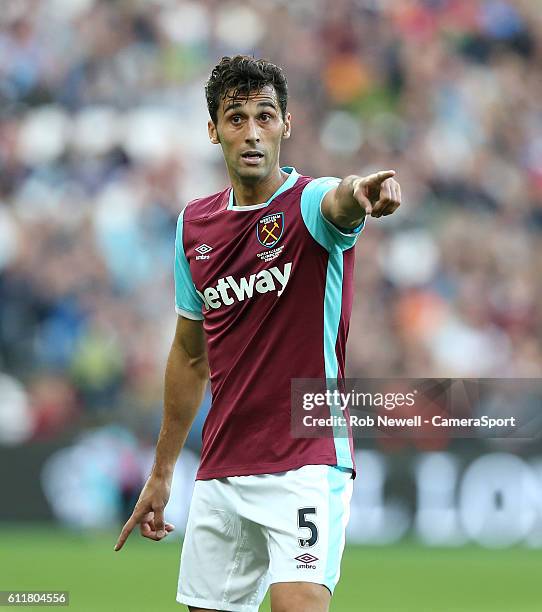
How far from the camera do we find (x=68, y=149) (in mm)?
13469

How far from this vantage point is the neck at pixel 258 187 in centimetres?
472

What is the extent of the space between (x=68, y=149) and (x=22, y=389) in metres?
2.81

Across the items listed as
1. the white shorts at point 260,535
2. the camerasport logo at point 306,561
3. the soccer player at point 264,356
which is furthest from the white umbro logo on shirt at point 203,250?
the camerasport logo at point 306,561

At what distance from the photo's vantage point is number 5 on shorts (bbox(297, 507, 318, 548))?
4.36 m

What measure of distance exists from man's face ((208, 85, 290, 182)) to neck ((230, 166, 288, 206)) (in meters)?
0.03

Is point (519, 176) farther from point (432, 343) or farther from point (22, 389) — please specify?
point (22, 389)

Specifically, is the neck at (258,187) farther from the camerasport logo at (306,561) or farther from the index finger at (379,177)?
the camerasport logo at (306,561)

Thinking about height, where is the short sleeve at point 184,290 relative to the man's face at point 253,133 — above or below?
below

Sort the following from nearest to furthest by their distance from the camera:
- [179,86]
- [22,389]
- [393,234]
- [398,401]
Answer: [398,401] < [22,389] < [393,234] < [179,86]

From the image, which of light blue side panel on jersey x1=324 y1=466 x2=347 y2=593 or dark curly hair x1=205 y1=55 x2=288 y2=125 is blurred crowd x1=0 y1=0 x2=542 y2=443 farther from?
light blue side panel on jersey x1=324 y1=466 x2=347 y2=593

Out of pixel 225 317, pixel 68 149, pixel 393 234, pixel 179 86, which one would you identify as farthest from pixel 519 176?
pixel 225 317

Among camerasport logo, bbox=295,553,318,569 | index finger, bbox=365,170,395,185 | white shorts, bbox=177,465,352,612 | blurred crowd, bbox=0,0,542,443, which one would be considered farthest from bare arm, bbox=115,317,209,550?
blurred crowd, bbox=0,0,542,443

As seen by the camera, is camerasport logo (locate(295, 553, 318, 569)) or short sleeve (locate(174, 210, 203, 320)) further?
short sleeve (locate(174, 210, 203, 320))

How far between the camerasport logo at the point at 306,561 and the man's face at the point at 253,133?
4.51 feet
